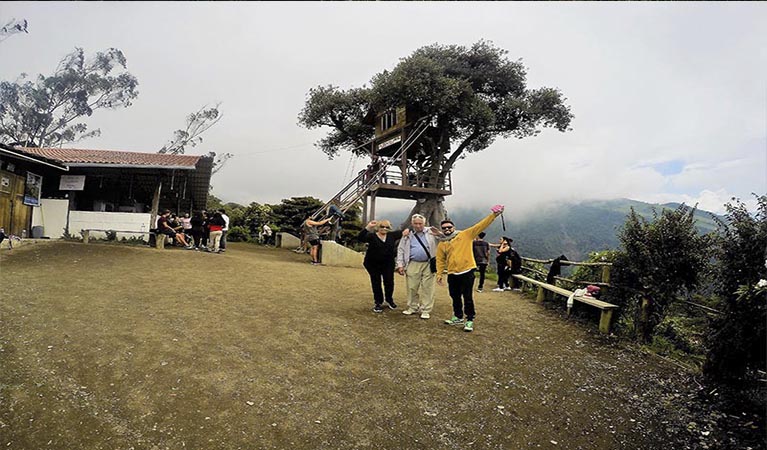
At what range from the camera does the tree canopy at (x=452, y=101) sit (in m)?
16.5

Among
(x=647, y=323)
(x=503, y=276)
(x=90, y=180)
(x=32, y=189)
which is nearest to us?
(x=647, y=323)

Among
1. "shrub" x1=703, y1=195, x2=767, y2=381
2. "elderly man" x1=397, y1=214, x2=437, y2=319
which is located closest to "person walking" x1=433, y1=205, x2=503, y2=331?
"elderly man" x1=397, y1=214, x2=437, y2=319

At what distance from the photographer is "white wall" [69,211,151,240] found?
12.5 metres

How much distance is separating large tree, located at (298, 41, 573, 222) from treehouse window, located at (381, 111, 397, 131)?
0.62 m

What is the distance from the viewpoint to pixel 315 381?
12.9ft

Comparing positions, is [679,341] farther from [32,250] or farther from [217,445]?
[32,250]

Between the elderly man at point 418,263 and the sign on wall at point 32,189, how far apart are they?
1161cm

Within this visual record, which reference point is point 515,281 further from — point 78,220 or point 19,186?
point 19,186

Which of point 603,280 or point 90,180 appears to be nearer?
point 603,280

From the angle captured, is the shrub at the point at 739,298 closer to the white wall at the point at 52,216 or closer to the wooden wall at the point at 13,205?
the wooden wall at the point at 13,205

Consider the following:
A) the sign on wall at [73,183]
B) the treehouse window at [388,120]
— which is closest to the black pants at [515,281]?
the treehouse window at [388,120]

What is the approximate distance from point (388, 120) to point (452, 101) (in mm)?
3725

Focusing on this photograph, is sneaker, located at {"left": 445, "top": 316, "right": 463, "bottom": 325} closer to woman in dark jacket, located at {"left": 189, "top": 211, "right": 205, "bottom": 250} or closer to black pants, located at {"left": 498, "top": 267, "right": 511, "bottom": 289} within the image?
black pants, located at {"left": 498, "top": 267, "right": 511, "bottom": 289}

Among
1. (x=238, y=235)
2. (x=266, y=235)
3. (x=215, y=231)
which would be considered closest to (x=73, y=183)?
(x=215, y=231)
